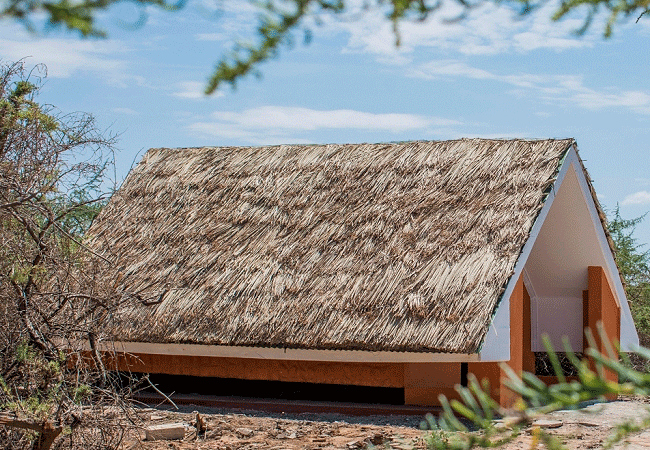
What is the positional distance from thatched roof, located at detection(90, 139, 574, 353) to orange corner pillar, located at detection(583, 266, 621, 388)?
8.27 ft

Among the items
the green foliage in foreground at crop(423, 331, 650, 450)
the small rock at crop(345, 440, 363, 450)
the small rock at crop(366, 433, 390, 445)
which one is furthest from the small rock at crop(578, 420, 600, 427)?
the green foliage in foreground at crop(423, 331, 650, 450)

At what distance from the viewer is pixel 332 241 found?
12.2 meters

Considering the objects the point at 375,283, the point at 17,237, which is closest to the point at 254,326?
the point at 375,283

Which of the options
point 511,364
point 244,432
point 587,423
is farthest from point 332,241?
point 587,423

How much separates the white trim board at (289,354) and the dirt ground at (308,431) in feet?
2.36

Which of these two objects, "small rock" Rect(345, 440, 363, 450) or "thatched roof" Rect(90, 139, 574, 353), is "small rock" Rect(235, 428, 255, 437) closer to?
"small rock" Rect(345, 440, 363, 450)

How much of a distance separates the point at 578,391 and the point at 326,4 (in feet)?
3.94

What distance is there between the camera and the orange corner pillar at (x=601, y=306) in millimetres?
13414

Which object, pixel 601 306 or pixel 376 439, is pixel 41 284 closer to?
pixel 376 439

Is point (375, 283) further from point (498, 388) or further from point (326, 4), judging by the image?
point (326, 4)

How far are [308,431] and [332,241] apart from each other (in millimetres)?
3386

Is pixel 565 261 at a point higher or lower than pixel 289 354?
higher

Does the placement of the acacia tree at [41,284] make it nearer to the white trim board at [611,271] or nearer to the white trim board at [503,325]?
the white trim board at [503,325]

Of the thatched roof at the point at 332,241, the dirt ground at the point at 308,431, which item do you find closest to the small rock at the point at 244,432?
the dirt ground at the point at 308,431
